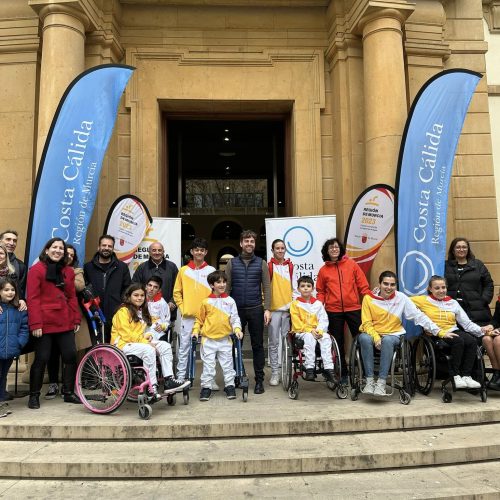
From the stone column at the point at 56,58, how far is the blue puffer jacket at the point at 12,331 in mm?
2693

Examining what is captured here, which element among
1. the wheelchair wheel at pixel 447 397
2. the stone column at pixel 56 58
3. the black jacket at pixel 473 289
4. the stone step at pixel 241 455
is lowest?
the stone step at pixel 241 455

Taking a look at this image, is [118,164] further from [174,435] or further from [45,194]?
[174,435]

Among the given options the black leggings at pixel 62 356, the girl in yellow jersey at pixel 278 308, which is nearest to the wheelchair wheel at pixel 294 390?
the girl in yellow jersey at pixel 278 308

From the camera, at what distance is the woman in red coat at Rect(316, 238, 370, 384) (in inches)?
211

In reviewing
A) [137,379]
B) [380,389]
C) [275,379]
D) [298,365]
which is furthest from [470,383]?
[137,379]

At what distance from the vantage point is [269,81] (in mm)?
8148

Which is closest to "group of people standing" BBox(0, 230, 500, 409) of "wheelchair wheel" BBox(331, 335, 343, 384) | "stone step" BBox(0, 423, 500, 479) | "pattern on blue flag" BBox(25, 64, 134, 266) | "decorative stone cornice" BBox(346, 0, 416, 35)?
"wheelchair wheel" BBox(331, 335, 343, 384)

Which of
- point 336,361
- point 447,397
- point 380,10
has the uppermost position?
point 380,10

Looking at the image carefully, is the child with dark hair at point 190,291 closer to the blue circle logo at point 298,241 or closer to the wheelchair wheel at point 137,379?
the wheelchair wheel at point 137,379

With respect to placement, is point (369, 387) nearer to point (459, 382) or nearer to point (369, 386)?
point (369, 386)

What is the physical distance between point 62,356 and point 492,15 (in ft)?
28.8

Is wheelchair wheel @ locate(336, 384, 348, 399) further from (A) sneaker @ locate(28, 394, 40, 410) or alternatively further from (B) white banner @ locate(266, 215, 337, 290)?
(A) sneaker @ locate(28, 394, 40, 410)

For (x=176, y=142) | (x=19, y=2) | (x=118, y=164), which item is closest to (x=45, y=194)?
(x=118, y=164)

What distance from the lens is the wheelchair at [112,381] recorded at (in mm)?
4238
